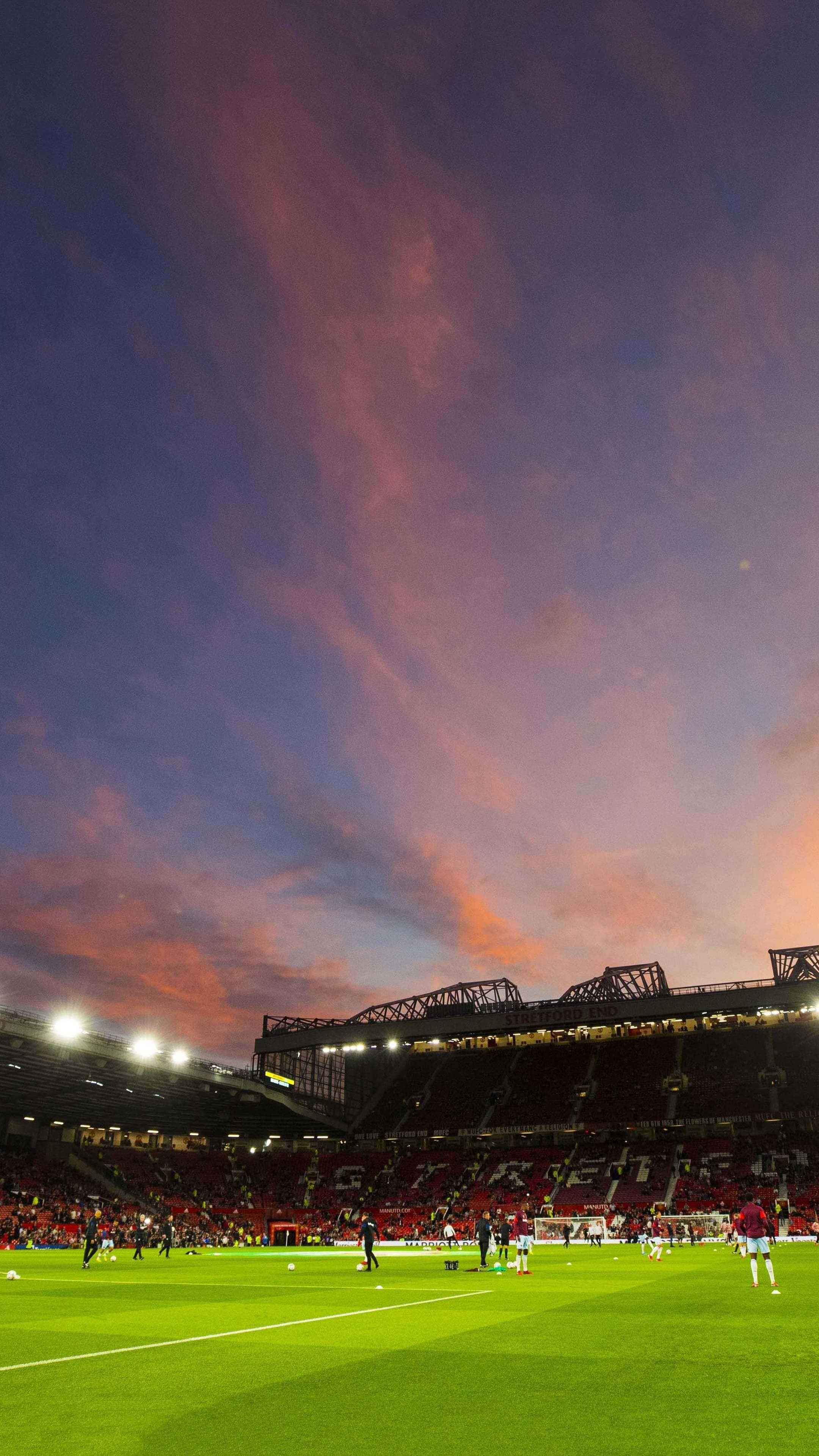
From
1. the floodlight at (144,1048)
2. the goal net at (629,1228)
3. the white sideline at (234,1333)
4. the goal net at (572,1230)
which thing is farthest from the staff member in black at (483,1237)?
the floodlight at (144,1048)

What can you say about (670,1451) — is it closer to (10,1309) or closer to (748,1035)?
(10,1309)

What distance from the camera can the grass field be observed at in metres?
7.53

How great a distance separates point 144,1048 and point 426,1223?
24.7 m

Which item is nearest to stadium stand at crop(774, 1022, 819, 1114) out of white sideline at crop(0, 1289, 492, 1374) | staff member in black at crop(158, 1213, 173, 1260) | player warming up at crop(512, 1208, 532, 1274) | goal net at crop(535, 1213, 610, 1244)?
goal net at crop(535, 1213, 610, 1244)

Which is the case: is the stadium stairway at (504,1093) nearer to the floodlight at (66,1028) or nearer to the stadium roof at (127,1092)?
the stadium roof at (127,1092)

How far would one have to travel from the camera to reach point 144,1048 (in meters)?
68.8

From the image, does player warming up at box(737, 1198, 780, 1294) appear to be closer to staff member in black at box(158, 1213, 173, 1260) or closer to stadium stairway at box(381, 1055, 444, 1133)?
staff member in black at box(158, 1213, 173, 1260)

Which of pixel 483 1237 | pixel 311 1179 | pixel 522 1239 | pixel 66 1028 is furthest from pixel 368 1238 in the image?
pixel 311 1179

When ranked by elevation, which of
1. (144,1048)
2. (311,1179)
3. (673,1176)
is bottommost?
(311,1179)

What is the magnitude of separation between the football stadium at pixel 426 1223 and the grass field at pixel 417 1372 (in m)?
0.07

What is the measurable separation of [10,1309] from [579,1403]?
16.3 metres

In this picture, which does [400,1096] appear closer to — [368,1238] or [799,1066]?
[799,1066]

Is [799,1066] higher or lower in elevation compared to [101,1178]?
higher

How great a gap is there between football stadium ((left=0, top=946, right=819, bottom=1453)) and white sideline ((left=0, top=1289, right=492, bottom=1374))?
129mm
